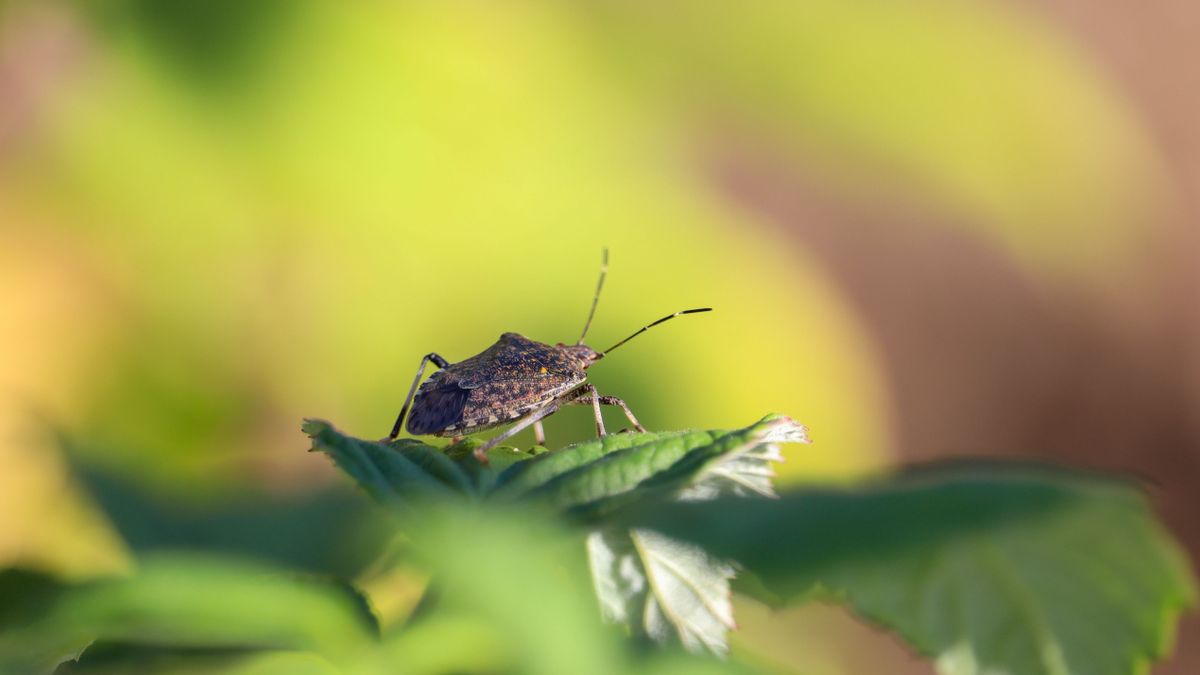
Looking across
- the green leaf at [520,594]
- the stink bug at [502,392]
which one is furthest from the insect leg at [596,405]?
the green leaf at [520,594]

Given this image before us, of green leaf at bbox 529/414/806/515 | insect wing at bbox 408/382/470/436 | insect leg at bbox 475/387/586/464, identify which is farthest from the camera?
insect wing at bbox 408/382/470/436

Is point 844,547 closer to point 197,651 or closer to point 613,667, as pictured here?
point 613,667

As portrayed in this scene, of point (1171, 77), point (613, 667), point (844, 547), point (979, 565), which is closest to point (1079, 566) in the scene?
point (979, 565)

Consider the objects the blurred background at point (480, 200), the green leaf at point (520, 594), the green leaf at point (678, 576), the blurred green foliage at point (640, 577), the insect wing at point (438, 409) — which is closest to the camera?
the green leaf at point (520, 594)

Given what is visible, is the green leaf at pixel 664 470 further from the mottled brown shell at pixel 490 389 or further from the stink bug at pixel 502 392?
the mottled brown shell at pixel 490 389

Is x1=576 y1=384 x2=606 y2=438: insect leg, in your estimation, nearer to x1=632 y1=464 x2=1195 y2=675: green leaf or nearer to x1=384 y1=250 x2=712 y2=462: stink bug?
x1=384 y1=250 x2=712 y2=462: stink bug

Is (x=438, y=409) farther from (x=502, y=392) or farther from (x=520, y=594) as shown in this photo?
(x=520, y=594)

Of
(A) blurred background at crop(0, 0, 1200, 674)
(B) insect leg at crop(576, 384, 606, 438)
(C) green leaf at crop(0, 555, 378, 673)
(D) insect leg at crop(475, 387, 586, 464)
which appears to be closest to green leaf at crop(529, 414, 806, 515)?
(C) green leaf at crop(0, 555, 378, 673)
